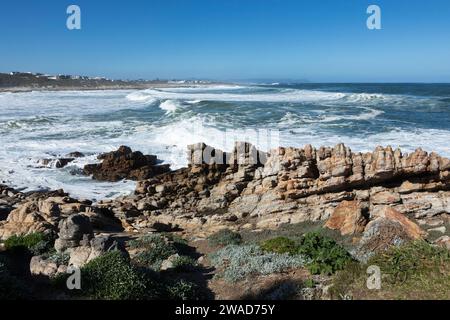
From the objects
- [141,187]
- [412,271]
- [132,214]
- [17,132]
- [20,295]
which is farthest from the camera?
[17,132]

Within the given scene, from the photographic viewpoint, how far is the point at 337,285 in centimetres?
767

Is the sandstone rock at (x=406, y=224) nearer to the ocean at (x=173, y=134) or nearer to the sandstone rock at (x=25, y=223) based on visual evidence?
the sandstone rock at (x=25, y=223)

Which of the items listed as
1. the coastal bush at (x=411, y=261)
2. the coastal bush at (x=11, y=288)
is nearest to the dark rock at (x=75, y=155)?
the coastal bush at (x=11, y=288)

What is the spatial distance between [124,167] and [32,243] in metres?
10.5

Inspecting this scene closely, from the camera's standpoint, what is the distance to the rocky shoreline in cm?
1238

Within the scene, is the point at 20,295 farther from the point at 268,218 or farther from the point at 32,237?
the point at 268,218

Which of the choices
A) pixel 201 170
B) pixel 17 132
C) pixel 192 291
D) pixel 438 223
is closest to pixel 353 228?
pixel 438 223

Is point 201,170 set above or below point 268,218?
above

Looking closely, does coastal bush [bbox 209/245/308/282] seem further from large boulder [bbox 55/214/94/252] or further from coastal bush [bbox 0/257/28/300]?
coastal bush [bbox 0/257/28/300]

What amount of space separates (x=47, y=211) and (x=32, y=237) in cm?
234

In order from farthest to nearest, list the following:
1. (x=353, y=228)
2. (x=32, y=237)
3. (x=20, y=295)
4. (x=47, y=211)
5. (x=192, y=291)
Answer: (x=47, y=211) < (x=353, y=228) < (x=32, y=237) < (x=192, y=291) < (x=20, y=295)

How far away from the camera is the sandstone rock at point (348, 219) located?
12398mm

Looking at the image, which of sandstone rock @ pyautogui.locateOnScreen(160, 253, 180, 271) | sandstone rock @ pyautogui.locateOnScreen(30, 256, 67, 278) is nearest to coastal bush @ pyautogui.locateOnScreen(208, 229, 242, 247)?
sandstone rock @ pyautogui.locateOnScreen(160, 253, 180, 271)

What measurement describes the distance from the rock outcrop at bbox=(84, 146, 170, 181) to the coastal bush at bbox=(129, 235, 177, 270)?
934 cm
